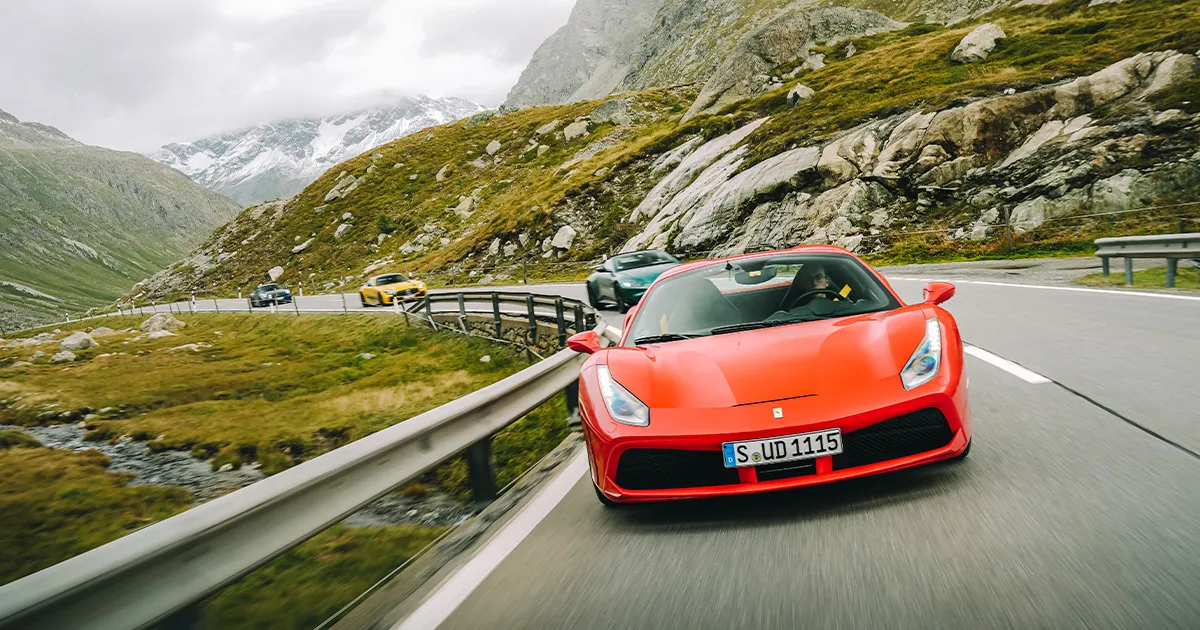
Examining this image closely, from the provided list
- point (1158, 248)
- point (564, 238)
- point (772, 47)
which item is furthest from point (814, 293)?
point (772, 47)

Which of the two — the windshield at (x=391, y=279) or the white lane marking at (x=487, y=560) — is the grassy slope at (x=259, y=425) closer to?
the white lane marking at (x=487, y=560)

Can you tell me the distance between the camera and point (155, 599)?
2078mm

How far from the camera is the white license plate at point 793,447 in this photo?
2.99 meters

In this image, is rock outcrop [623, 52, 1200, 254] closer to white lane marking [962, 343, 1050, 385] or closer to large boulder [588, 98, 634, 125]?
white lane marking [962, 343, 1050, 385]

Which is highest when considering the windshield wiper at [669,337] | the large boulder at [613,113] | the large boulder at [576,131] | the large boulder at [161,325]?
the large boulder at [613,113]

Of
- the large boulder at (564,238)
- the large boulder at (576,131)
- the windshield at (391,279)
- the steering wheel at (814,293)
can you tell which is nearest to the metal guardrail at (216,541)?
the steering wheel at (814,293)

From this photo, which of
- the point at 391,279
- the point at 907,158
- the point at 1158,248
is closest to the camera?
the point at 1158,248

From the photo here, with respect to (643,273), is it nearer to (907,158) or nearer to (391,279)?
(907,158)

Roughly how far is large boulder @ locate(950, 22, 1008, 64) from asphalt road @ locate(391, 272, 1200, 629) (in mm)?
34780

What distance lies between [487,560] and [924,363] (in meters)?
2.09

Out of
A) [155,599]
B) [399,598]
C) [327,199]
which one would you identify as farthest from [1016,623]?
[327,199]

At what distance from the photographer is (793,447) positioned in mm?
2998

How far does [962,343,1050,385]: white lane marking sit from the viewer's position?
5449 mm

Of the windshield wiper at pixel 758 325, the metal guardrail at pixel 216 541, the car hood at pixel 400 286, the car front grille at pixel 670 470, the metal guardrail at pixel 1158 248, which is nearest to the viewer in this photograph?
the metal guardrail at pixel 216 541
